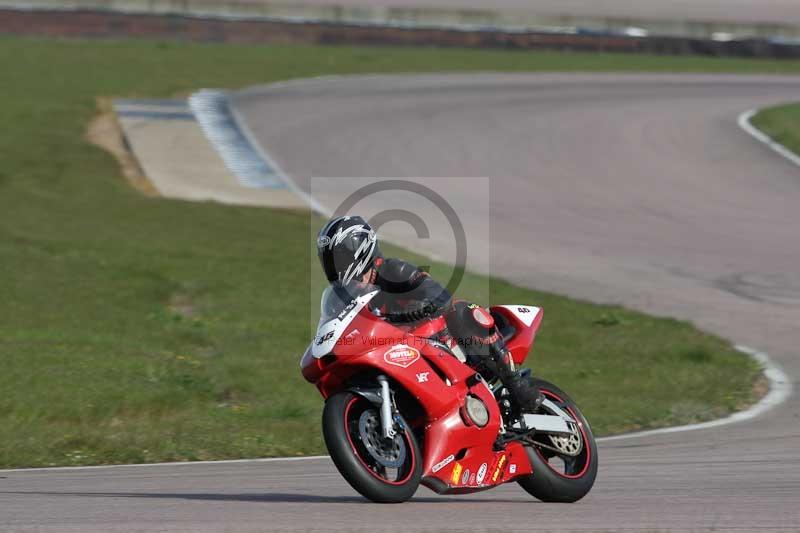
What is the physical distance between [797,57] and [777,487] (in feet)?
133

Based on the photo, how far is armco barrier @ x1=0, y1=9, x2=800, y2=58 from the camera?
41.9 m

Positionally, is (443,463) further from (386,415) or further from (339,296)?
(339,296)

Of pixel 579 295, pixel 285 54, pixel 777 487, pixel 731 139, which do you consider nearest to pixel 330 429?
pixel 777 487

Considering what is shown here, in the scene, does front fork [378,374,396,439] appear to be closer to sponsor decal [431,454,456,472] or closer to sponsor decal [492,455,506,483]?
sponsor decal [431,454,456,472]

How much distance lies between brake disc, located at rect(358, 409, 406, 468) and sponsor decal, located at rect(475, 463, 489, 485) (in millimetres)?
564

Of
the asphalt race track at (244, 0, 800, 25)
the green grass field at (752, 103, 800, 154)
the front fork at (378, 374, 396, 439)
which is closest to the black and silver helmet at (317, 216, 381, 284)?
the front fork at (378, 374, 396, 439)

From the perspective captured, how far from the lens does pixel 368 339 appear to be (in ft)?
21.7

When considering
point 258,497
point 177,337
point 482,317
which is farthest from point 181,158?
point 482,317

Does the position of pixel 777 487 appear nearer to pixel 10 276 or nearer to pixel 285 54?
pixel 10 276

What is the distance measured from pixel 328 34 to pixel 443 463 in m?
38.8

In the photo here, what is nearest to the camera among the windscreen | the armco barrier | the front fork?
the front fork

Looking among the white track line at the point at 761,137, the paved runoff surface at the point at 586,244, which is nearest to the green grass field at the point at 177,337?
the paved runoff surface at the point at 586,244

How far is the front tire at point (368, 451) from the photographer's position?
20.9ft

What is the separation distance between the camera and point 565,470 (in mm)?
7484
